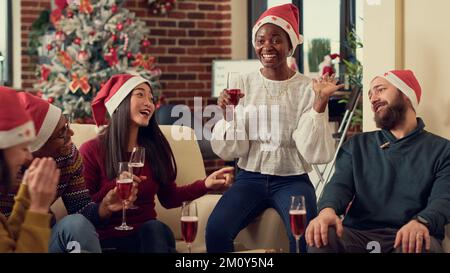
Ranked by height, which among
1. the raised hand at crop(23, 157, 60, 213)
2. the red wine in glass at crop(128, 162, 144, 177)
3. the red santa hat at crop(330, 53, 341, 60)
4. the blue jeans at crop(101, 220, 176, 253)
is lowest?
the blue jeans at crop(101, 220, 176, 253)

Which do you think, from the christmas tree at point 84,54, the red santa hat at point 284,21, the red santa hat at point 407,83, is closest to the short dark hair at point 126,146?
the red santa hat at point 284,21

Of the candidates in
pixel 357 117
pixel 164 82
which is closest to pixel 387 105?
pixel 357 117

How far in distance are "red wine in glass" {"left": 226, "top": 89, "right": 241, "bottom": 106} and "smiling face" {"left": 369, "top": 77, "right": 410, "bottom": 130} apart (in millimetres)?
562

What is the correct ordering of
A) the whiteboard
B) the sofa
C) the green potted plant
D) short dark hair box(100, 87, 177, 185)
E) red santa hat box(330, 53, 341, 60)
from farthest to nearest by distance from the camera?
the whiteboard, red santa hat box(330, 53, 341, 60), the green potted plant, the sofa, short dark hair box(100, 87, 177, 185)

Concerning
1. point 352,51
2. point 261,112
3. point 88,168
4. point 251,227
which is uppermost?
point 352,51

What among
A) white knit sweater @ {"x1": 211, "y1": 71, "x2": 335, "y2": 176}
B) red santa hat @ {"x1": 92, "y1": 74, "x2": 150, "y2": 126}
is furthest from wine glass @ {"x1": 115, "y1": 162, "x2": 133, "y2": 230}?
white knit sweater @ {"x1": 211, "y1": 71, "x2": 335, "y2": 176}

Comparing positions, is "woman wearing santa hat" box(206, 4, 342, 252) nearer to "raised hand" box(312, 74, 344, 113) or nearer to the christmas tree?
"raised hand" box(312, 74, 344, 113)

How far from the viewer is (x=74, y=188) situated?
3.09 meters

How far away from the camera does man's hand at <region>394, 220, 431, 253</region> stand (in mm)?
2955

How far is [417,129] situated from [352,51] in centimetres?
312

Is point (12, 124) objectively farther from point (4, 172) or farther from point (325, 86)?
point (325, 86)

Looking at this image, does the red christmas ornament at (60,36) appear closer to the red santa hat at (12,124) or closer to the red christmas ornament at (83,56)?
the red christmas ornament at (83,56)
